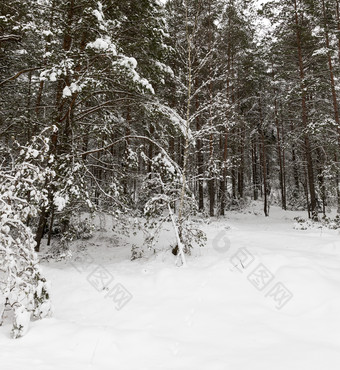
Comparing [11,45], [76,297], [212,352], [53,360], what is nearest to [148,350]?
[212,352]

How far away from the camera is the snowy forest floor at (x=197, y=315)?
309 centimetres

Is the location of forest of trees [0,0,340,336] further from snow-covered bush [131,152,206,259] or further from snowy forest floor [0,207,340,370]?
snowy forest floor [0,207,340,370]

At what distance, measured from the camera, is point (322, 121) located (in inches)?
490

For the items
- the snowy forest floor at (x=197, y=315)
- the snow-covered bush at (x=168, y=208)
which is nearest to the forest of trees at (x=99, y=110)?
the snow-covered bush at (x=168, y=208)

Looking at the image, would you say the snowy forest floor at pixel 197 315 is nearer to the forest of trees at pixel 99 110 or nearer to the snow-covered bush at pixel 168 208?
the snow-covered bush at pixel 168 208

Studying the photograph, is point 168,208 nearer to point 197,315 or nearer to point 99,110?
point 197,315

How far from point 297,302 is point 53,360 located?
3645mm

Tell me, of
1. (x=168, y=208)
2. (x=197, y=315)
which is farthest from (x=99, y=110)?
(x=197, y=315)

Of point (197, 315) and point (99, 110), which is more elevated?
point (99, 110)

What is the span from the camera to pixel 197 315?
166 inches

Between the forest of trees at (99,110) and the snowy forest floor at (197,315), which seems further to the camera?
the forest of trees at (99,110)

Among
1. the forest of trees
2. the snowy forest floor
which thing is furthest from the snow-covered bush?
the snowy forest floor

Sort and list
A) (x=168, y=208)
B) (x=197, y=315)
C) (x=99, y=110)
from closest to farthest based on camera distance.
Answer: (x=197, y=315), (x=168, y=208), (x=99, y=110)

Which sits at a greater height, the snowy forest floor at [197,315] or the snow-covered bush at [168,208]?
the snow-covered bush at [168,208]
